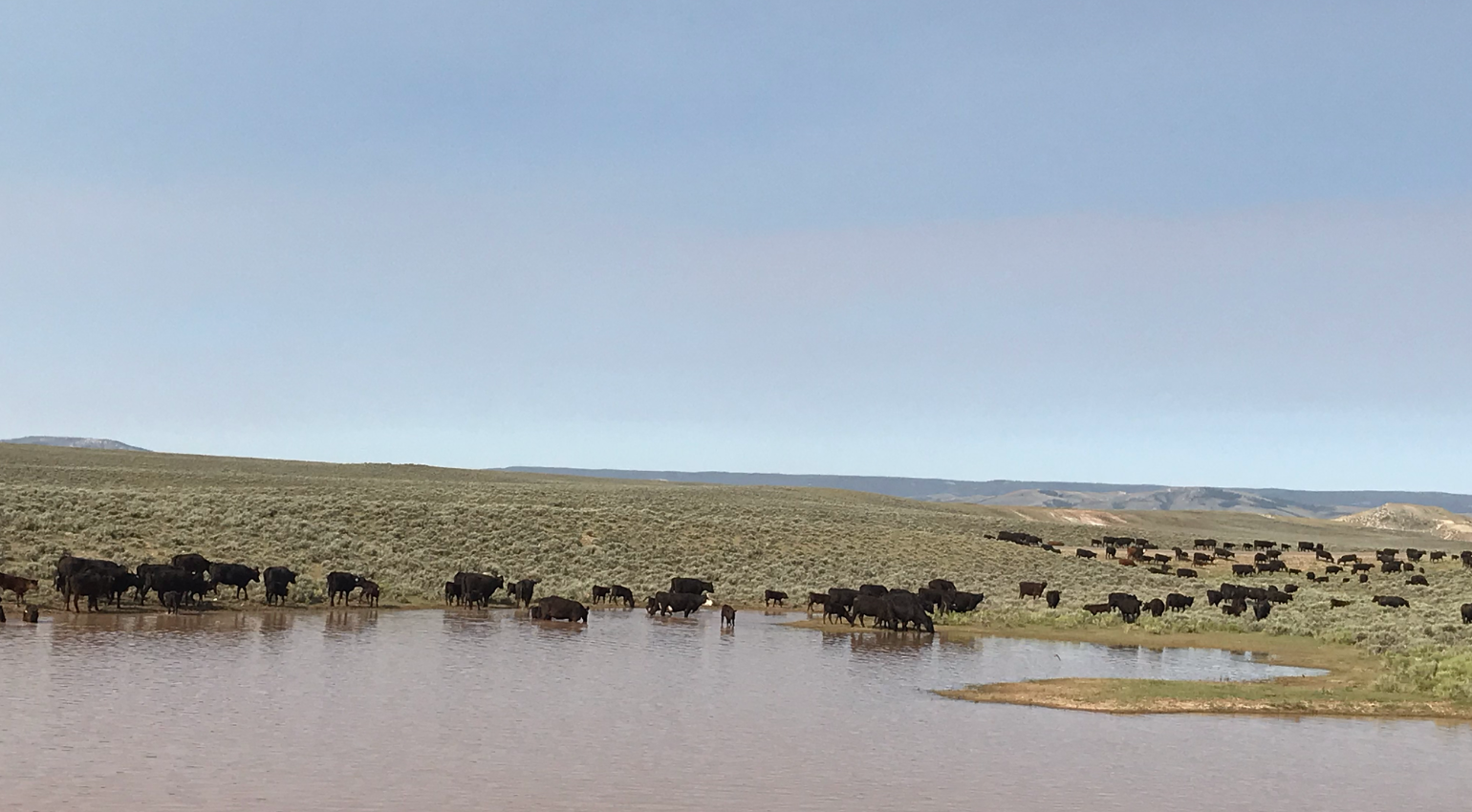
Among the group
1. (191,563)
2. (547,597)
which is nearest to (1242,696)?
(547,597)

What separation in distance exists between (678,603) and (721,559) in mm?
14870

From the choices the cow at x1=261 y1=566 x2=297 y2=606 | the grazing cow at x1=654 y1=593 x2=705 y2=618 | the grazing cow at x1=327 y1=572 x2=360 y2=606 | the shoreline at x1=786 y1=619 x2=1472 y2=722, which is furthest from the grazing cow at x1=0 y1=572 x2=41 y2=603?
the shoreline at x1=786 y1=619 x2=1472 y2=722

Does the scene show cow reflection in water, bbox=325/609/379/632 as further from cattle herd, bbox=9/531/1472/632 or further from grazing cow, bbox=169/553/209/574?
grazing cow, bbox=169/553/209/574

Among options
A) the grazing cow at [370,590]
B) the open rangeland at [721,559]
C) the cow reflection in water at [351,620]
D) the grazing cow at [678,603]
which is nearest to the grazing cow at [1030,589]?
the open rangeland at [721,559]

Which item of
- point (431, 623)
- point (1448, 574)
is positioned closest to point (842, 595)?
point (431, 623)

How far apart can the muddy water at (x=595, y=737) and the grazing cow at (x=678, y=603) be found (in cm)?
925

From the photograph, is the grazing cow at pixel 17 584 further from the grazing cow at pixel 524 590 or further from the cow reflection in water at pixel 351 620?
the grazing cow at pixel 524 590

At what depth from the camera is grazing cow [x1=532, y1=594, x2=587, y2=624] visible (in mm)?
33938

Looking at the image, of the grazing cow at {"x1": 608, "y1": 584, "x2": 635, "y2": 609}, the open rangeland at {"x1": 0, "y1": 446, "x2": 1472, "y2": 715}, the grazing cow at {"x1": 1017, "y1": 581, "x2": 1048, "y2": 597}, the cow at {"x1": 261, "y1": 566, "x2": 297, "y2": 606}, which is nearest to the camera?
the open rangeland at {"x1": 0, "y1": 446, "x2": 1472, "y2": 715}

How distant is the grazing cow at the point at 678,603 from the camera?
37.2m

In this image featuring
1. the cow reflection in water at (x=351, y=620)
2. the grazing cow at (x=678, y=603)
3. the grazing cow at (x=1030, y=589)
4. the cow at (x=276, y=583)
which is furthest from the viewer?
the grazing cow at (x=1030, y=589)

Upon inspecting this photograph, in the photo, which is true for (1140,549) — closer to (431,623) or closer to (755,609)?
(755,609)

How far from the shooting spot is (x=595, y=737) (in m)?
18.1

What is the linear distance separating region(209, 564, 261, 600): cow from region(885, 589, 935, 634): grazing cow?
62.4 feet
